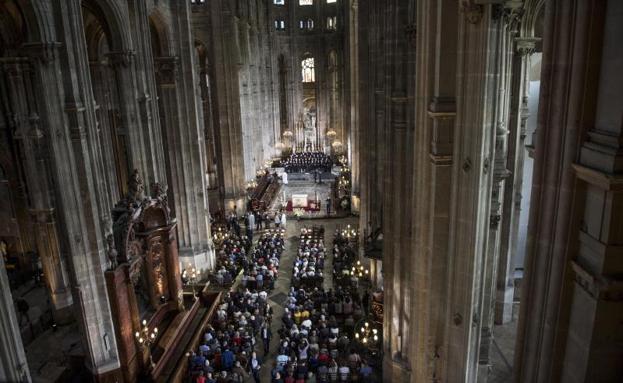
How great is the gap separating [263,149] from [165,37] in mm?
24359

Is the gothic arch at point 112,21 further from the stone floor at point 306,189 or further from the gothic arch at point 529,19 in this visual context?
the stone floor at point 306,189

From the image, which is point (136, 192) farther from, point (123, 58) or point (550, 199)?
point (550, 199)

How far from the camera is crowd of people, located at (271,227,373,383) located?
51.5ft

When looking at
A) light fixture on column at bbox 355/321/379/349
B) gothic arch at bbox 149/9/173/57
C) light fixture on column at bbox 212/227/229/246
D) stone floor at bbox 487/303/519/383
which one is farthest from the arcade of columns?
light fixture on column at bbox 212/227/229/246

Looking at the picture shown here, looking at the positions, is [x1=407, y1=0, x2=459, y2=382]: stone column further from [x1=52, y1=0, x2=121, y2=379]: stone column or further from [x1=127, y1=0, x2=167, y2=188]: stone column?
[x1=127, y1=0, x2=167, y2=188]: stone column

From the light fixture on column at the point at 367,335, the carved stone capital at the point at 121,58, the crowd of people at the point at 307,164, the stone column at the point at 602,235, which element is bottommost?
the light fixture on column at the point at 367,335

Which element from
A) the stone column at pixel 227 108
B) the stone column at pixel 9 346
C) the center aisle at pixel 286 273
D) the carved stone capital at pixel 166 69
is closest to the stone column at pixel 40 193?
the carved stone capital at pixel 166 69

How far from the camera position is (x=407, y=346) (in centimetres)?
1439

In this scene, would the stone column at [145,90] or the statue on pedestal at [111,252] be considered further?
the stone column at [145,90]

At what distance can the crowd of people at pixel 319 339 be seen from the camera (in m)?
15.7

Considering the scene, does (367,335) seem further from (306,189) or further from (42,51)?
(306,189)

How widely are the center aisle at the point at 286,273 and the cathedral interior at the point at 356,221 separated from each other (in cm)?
14

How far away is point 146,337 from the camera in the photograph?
1689 cm

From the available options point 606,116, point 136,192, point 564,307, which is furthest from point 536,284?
point 136,192
